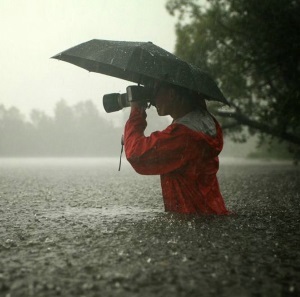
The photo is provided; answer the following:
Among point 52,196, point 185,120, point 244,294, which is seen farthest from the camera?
point 52,196

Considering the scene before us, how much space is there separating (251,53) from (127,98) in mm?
9765

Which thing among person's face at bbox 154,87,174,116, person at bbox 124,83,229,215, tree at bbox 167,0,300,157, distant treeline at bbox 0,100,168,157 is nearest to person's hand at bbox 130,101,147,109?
person at bbox 124,83,229,215

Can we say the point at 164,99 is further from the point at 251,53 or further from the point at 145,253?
the point at 251,53

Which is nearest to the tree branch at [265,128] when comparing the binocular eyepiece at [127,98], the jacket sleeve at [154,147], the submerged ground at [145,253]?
the submerged ground at [145,253]

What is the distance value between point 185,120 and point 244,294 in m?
2.35

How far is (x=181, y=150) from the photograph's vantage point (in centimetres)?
445

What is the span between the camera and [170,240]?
382cm

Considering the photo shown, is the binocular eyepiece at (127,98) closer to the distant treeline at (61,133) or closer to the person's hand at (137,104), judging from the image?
the person's hand at (137,104)

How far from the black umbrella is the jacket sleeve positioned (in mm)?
475

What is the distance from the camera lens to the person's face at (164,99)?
15.5 feet

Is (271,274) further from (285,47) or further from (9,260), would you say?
(285,47)

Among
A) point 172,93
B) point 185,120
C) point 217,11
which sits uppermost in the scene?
point 217,11

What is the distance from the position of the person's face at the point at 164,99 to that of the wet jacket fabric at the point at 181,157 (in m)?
0.27

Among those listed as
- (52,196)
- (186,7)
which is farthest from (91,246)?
(186,7)
